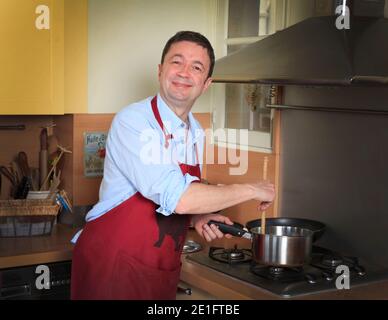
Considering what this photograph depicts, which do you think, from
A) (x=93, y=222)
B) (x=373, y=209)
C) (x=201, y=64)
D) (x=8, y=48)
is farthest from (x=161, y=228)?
(x=8, y=48)

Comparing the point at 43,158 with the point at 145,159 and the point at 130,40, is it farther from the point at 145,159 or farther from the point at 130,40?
the point at 145,159

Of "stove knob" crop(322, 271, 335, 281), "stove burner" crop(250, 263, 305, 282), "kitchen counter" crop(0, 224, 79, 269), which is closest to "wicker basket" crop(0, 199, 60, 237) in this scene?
"kitchen counter" crop(0, 224, 79, 269)

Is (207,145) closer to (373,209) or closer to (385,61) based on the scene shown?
(373,209)

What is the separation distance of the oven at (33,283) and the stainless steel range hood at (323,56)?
38.7 inches

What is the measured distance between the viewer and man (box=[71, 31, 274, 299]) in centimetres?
197

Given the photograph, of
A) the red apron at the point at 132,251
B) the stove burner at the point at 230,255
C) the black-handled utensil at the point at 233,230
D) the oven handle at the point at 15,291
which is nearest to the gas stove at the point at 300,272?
the stove burner at the point at 230,255

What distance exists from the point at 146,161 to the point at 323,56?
67 cm

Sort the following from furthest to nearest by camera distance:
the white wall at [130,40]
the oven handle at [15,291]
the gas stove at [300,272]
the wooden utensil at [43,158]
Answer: the wooden utensil at [43,158] < the white wall at [130,40] < the oven handle at [15,291] < the gas stove at [300,272]

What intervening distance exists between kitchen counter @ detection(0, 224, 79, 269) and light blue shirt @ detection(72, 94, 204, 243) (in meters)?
0.47

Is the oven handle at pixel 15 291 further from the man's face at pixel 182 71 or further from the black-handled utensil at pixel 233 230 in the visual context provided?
the man's face at pixel 182 71

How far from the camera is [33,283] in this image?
2541mm

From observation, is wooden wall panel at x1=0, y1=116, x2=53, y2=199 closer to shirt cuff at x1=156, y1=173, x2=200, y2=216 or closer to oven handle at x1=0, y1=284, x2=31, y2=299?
oven handle at x1=0, y1=284, x2=31, y2=299

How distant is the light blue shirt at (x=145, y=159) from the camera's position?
191 cm

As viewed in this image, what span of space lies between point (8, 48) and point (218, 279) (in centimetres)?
122
